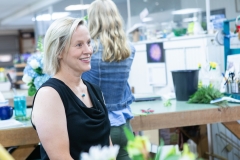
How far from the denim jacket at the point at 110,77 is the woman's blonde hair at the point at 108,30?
0.04m


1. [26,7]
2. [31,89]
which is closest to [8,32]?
[26,7]

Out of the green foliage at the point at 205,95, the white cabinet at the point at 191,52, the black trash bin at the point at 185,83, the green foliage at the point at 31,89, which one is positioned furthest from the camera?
the white cabinet at the point at 191,52

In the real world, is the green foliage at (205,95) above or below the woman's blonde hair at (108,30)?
below

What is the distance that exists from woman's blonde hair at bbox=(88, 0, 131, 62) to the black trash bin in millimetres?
912

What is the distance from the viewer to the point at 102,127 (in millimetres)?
1830

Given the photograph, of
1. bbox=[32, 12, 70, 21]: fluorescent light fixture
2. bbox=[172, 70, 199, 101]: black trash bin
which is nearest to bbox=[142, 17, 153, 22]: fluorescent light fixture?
bbox=[172, 70, 199, 101]: black trash bin

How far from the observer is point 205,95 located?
2973 mm

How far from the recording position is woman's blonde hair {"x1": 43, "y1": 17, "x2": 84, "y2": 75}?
5.69 ft

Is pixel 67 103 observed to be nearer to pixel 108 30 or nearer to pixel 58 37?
pixel 58 37

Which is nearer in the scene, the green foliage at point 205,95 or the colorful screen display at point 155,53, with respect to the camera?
the green foliage at point 205,95

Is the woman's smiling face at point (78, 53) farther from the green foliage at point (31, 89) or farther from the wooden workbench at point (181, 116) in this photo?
the green foliage at point (31, 89)

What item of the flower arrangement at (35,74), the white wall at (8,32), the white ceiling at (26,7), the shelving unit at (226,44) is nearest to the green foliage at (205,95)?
the shelving unit at (226,44)

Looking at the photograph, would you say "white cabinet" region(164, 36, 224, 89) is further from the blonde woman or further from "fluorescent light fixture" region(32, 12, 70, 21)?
"fluorescent light fixture" region(32, 12, 70, 21)

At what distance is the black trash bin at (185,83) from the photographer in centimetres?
307
